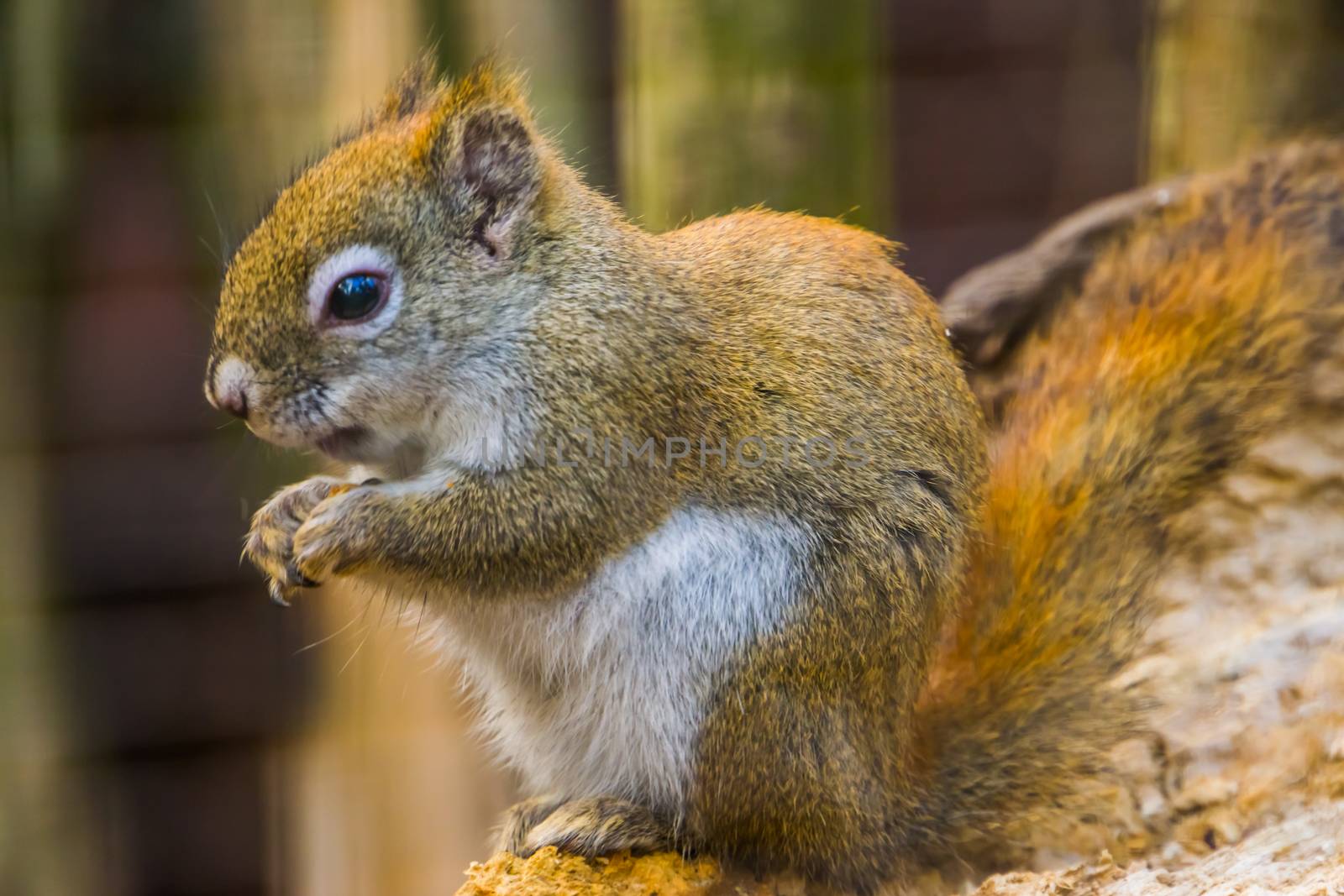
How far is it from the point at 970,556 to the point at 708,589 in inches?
12.3

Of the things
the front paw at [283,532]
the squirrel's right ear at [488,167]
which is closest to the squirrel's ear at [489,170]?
the squirrel's right ear at [488,167]

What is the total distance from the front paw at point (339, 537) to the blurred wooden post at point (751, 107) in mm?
691

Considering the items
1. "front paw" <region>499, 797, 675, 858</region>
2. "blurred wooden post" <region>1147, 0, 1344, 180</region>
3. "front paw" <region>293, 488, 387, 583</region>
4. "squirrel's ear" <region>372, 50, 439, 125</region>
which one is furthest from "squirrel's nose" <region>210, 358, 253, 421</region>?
"blurred wooden post" <region>1147, 0, 1344, 180</region>

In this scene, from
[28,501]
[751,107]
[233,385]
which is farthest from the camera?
[28,501]

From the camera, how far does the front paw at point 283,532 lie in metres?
1.19

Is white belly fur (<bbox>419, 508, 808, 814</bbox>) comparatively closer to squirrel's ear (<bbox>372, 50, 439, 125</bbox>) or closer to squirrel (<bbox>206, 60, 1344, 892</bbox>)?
squirrel (<bbox>206, 60, 1344, 892</bbox>)

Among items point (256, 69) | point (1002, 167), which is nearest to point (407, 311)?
point (256, 69)

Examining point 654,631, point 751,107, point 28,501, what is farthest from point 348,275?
point 28,501

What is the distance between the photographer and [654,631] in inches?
46.1

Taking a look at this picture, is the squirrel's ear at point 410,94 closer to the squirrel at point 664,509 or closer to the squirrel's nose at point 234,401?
the squirrel at point 664,509

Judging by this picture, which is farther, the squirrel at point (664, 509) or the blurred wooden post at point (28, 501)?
the blurred wooden post at point (28, 501)

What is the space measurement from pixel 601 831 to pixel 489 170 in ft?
1.99

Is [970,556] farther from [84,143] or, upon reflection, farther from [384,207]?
[84,143]

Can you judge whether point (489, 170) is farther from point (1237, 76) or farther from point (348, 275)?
point (1237, 76)
